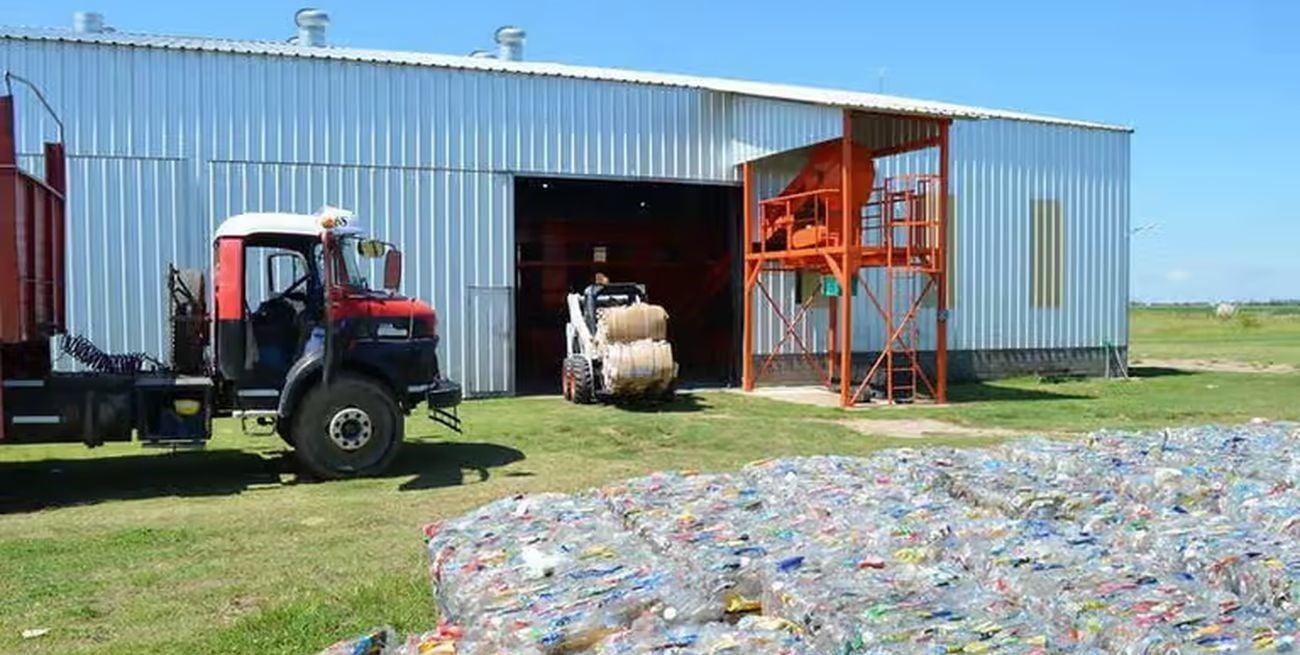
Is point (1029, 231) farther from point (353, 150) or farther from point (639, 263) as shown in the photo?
point (353, 150)

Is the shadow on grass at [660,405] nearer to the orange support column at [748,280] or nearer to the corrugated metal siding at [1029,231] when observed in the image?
the orange support column at [748,280]

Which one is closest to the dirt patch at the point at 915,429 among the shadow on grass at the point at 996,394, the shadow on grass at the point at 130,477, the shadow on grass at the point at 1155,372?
the shadow on grass at the point at 996,394

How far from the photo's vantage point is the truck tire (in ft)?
59.9

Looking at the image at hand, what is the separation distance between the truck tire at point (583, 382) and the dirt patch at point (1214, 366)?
17.8m

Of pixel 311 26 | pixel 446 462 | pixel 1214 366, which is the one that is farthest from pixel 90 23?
pixel 1214 366

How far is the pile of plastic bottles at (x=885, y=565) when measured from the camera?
11.4 ft

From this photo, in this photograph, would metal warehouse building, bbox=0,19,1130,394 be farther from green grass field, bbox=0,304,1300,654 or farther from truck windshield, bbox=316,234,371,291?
truck windshield, bbox=316,234,371,291

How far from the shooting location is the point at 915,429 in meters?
15.9

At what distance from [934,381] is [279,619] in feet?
61.1

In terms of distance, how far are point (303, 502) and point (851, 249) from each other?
11234 millimetres

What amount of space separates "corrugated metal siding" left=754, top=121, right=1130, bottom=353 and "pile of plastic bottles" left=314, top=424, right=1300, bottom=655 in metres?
17.1

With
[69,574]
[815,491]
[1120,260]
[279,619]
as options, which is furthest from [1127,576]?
[1120,260]

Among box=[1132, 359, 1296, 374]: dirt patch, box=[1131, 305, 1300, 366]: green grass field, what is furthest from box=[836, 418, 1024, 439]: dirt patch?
box=[1131, 305, 1300, 366]: green grass field

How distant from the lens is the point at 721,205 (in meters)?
24.2
